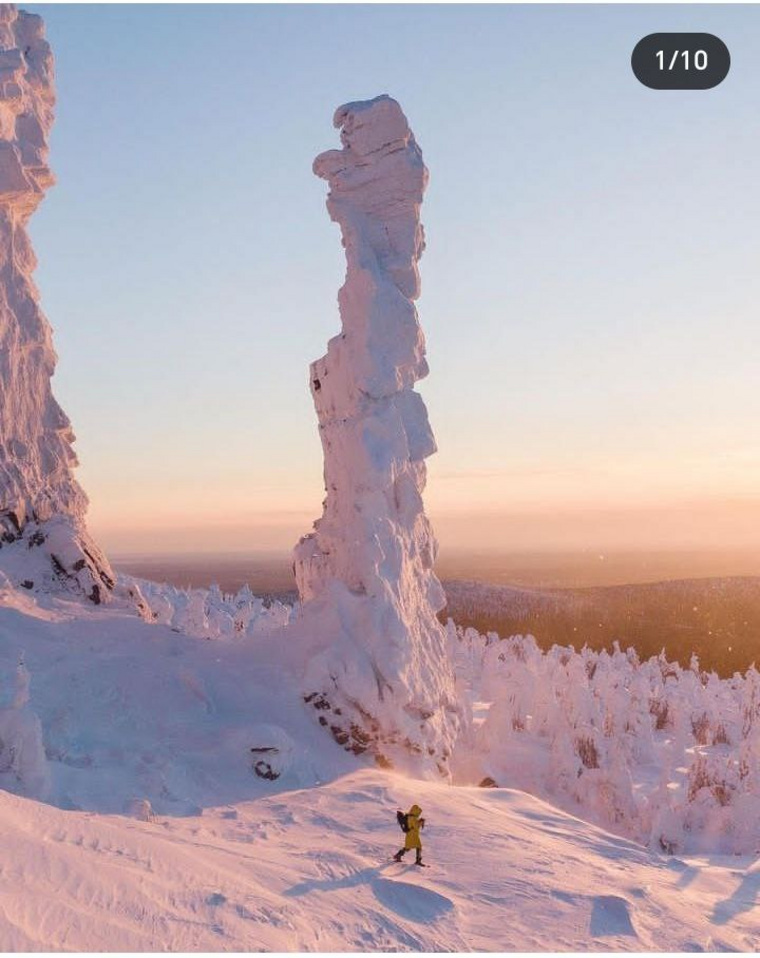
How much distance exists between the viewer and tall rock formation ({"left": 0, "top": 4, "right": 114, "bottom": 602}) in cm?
2447

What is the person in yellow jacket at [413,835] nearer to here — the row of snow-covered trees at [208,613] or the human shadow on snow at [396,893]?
the human shadow on snow at [396,893]

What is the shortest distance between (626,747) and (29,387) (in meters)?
23.0

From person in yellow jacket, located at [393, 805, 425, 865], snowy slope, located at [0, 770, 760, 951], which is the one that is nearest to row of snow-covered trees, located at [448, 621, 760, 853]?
snowy slope, located at [0, 770, 760, 951]

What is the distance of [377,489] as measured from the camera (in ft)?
69.6

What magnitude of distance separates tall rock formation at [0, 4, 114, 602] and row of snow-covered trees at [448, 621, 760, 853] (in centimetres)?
1253

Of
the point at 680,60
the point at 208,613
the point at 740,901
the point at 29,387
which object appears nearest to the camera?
the point at 680,60

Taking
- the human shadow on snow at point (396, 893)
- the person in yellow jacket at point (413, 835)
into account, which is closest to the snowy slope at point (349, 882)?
the human shadow on snow at point (396, 893)

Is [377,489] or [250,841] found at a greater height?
[377,489]

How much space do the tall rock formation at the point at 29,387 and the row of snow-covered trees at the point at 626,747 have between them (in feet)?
41.1

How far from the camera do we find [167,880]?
977cm

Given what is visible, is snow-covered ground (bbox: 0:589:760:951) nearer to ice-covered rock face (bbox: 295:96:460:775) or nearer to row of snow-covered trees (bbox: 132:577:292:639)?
ice-covered rock face (bbox: 295:96:460:775)

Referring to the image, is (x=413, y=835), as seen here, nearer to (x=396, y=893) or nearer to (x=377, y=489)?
(x=396, y=893)

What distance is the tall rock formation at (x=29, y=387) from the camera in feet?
80.3

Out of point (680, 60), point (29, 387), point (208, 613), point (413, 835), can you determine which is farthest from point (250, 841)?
point (208, 613)
